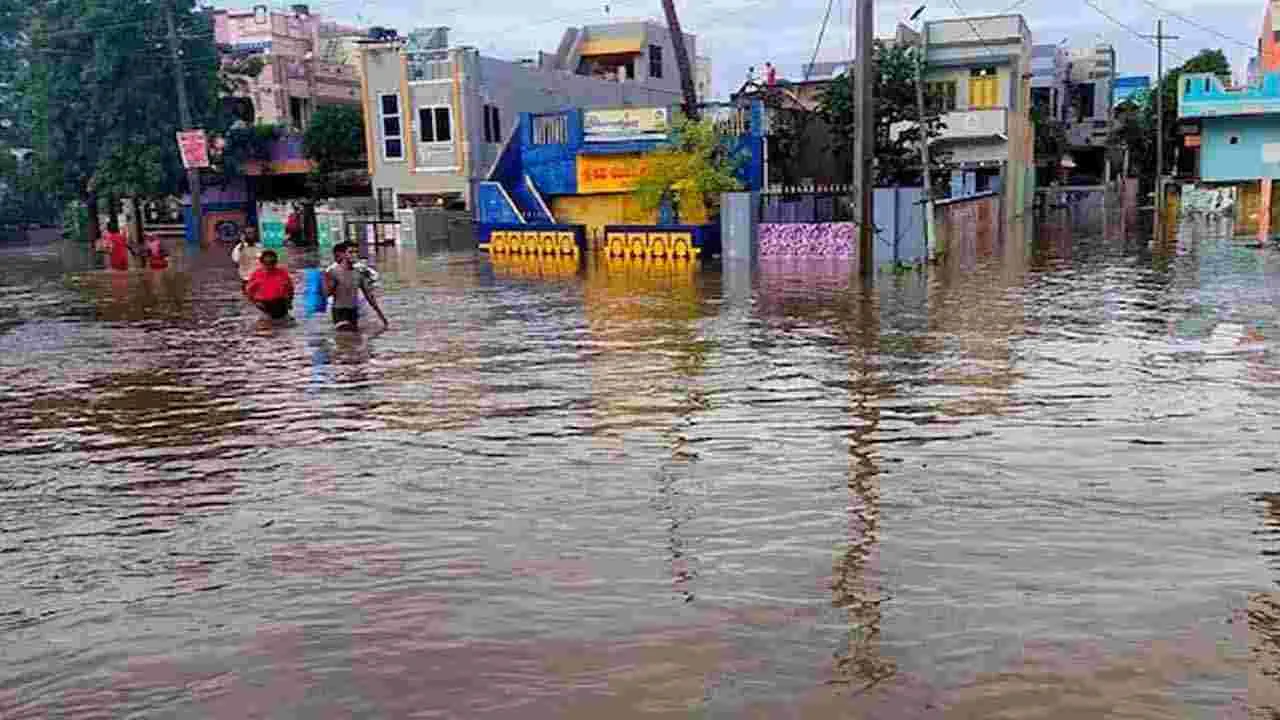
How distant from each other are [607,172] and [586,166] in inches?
31.3

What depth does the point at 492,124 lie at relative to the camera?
45125mm

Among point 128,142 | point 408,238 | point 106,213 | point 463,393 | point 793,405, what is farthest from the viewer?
point 106,213

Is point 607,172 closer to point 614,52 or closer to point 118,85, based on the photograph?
point 614,52

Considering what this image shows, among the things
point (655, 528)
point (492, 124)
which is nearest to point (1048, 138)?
point (492, 124)

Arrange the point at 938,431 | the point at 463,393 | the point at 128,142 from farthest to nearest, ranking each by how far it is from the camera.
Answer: the point at 128,142
the point at 463,393
the point at 938,431

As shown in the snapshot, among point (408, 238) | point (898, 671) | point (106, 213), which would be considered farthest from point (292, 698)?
point (106, 213)

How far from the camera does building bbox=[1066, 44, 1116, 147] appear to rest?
7431cm

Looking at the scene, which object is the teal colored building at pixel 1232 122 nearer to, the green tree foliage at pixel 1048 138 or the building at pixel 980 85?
the building at pixel 980 85

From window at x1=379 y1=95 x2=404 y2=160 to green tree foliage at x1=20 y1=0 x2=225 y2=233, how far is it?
358 inches

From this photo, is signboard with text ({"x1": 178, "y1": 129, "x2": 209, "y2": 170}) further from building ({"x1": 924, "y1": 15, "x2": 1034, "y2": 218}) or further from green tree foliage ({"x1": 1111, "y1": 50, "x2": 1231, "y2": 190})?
green tree foliage ({"x1": 1111, "y1": 50, "x2": 1231, "y2": 190})

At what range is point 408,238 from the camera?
139 ft

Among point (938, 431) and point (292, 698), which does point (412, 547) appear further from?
point (938, 431)

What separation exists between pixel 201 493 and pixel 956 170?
3827 cm

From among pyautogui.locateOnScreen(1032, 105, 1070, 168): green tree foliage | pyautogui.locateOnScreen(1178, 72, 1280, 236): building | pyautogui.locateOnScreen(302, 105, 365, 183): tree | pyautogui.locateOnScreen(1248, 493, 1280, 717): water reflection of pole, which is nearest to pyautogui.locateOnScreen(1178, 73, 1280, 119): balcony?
pyautogui.locateOnScreen(1178, 72, 1280, 236): building
